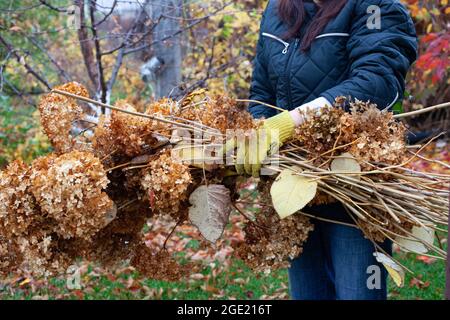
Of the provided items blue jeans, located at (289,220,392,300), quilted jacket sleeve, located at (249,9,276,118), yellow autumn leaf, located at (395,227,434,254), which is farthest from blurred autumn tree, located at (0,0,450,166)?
yellow autumn leaf, located at (395,227,434,254)

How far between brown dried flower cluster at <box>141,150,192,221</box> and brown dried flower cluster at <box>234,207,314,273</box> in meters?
→ 0.24

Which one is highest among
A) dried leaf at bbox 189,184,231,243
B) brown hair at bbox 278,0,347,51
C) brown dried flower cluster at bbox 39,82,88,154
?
brown hair at bbox 278,0,347,51

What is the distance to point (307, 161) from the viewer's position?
1.23 m

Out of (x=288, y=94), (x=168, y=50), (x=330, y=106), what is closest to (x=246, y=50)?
(x=168, y=50)

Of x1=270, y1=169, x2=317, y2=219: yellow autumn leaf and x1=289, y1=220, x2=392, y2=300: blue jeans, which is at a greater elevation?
x1=270, y1=169, x2=317, y2=219: yellow autumn leaf

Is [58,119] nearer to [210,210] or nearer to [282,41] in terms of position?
[210,210]

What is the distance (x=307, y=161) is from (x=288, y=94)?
357 mm

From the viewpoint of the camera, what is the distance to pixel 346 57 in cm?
144

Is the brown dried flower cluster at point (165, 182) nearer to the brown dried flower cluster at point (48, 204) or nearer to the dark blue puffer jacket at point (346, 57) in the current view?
the brown dried flower cluster at point (48, 204)

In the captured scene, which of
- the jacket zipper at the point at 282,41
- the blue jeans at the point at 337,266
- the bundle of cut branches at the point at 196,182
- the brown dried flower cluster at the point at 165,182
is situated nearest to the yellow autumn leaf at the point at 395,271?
the bundle of cut branches at the point at 196,182

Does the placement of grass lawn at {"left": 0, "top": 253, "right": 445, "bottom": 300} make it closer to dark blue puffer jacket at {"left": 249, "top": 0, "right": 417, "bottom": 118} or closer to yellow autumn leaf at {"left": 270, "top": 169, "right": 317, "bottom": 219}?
dark blue puffer jacket at {"left": 249, "top": 0, "right": 417, "bottom": 118}

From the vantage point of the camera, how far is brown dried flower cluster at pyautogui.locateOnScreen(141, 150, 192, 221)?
45.5 inches

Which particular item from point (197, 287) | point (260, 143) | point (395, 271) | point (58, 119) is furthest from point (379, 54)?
point (197, 287)
